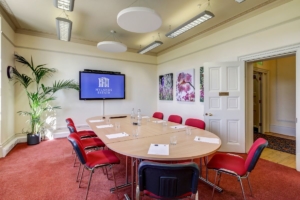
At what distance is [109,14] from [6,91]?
9.78 ft

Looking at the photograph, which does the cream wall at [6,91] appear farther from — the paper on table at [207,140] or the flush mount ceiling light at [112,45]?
the paper on table at [207,140]

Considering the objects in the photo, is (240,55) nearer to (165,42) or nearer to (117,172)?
(165,42)

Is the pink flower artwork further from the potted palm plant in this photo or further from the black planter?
the black planter

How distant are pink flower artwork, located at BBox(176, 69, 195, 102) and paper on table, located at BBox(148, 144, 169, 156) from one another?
3.15m

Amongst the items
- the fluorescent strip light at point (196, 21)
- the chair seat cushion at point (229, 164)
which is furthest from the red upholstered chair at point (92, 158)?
the fluorescent strip light at point (196, 21)

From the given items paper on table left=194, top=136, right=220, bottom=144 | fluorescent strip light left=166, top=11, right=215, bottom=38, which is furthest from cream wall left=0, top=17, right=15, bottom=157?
paper on table left=194, top=136, right=220, bottom=144

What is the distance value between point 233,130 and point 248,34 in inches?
83.8

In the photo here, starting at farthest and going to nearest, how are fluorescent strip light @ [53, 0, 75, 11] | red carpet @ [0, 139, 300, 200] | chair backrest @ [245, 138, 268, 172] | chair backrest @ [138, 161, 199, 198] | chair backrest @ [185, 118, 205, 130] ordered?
chair backrest @ [185, 118, 205, 130] < fluorescent strip light @ [53, 0, 75, 11] < red carpet @ [0, 139, 300, 200] < chair backrest @ [245, 138, 268, 172] < chair backrest @ [138, 161, 199, 198]

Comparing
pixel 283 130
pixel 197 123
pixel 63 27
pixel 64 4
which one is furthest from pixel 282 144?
pixel 63 27

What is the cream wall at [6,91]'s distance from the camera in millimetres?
3297

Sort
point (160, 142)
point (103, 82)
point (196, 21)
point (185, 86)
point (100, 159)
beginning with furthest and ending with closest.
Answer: point (103, 82) < point (185, 86) < point (196, 21) < point (100, 159) < point (160, 142)

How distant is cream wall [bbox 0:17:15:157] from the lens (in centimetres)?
330

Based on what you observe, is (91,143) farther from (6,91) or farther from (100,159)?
(6,91)

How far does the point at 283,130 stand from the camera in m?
5.02
